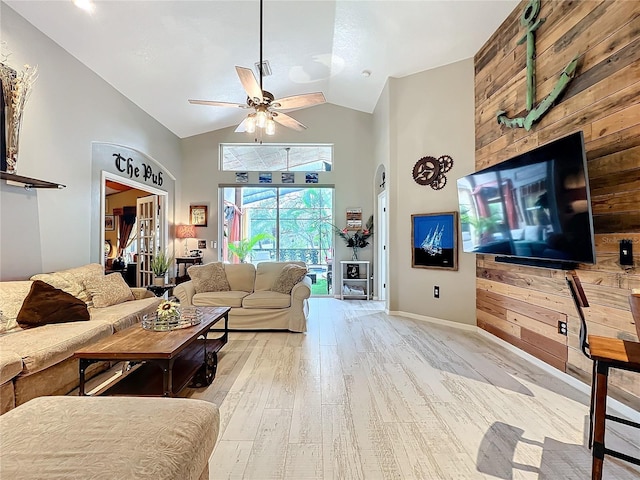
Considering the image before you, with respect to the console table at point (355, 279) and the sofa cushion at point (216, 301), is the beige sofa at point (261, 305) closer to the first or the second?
the sofa cushion at point (216, 301)

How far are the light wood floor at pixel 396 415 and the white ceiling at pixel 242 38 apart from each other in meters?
3.76

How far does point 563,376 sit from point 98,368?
411 cm

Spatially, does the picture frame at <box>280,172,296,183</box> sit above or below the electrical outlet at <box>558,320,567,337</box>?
above

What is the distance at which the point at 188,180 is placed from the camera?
22.3 ft

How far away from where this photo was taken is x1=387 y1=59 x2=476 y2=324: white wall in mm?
4312

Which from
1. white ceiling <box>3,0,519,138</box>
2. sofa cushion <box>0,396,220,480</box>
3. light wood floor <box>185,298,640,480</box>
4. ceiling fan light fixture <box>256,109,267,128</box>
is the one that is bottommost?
light wood floor <box>185,298,640,480</box>

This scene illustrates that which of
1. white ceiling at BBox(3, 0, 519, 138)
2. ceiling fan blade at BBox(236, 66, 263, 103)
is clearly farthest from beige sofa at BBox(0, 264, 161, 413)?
white ceiling at BBox(3, 0, 519, 138)

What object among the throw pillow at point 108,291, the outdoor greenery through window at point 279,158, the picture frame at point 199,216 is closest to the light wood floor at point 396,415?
the throw pillow at point 108,291

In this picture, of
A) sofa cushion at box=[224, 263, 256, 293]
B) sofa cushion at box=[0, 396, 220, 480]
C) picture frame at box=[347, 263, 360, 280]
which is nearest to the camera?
sofa cushion at box=[0, 396, 220, 480]

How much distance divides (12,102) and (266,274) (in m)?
3.21

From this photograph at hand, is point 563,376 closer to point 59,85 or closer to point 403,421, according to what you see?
point 403,421

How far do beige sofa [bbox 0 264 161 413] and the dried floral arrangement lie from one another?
45.0 inches

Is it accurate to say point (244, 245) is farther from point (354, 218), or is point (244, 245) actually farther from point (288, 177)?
point (354, 218)

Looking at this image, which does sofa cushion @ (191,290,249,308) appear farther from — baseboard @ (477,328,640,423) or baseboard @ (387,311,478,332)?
baseboard @ (477,328,640,423)
